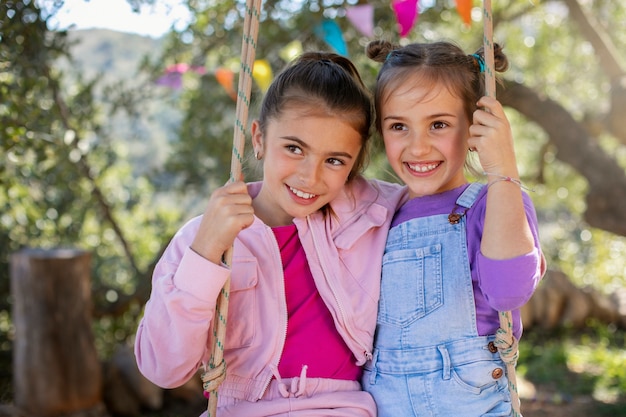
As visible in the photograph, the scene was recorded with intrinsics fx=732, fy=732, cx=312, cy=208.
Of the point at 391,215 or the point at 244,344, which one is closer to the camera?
the point at 244,344

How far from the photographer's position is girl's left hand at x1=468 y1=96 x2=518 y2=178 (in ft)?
5.20

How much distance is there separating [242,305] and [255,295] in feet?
0.13

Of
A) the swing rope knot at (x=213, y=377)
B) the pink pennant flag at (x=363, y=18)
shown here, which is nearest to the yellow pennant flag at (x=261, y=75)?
the pink pennant flag at (x=363, y=18)

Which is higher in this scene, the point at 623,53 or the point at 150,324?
the point at 623,53

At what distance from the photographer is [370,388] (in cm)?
180

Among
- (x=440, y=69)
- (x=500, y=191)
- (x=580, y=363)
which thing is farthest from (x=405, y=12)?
(x=580, y=363)

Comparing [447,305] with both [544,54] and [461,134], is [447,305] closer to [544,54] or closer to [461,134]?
[461,134]

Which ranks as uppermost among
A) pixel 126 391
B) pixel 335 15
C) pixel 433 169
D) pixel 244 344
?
pixel 335 15

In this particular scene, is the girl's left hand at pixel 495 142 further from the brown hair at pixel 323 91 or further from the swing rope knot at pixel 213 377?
the swing rope knot at pixel 213 377

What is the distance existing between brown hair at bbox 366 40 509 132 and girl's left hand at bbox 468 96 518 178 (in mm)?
210

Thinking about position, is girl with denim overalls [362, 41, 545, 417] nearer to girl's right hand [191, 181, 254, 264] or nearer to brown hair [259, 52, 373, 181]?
brown hair [259, 52, 373, 181]

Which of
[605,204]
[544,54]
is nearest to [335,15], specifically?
[605,204]

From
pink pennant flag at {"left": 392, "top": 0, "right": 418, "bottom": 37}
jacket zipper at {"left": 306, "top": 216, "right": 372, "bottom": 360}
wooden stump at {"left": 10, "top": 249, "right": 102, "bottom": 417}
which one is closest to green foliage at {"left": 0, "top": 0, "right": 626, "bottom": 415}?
pink pennant flag at {"left": 392, "top": 0, "right": 418, "bottom": 37}

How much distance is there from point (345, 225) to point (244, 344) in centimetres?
39
